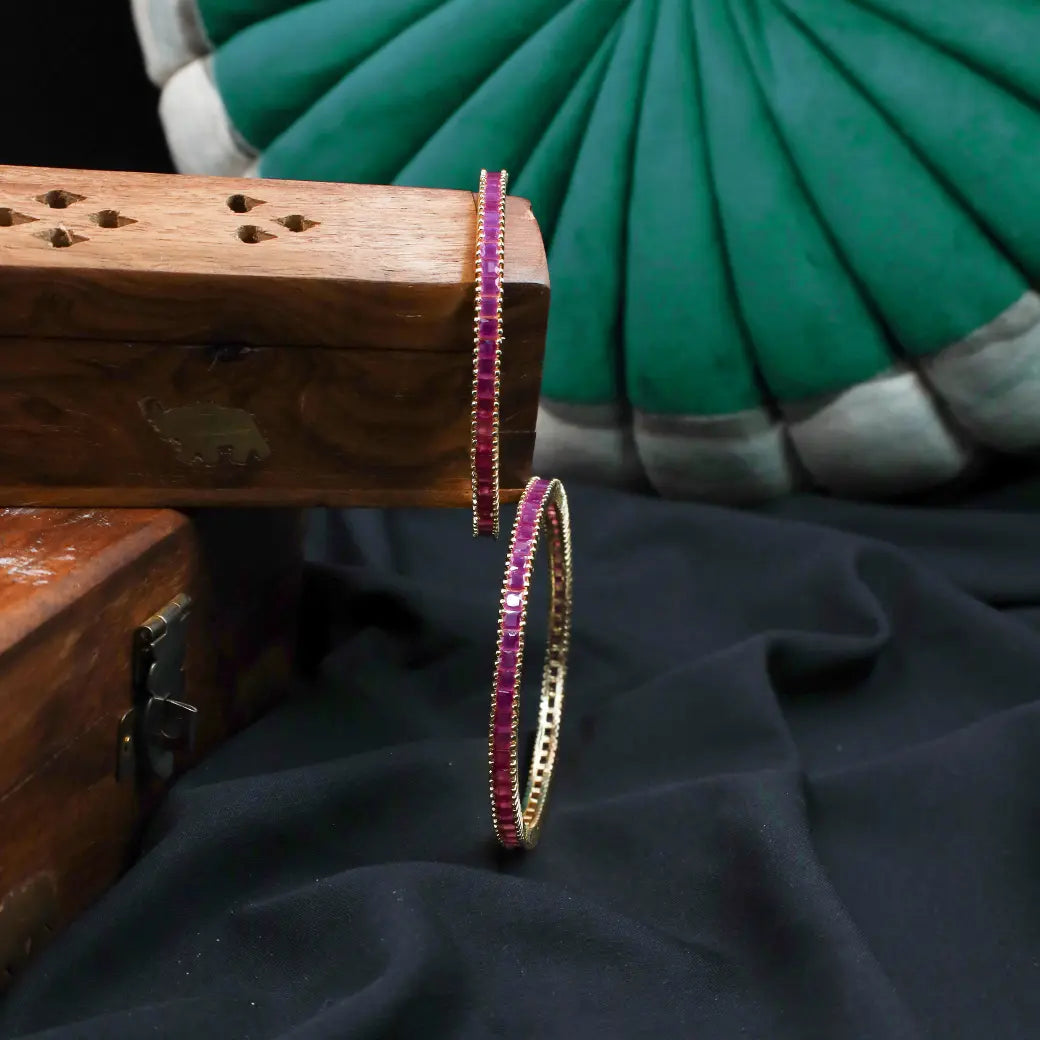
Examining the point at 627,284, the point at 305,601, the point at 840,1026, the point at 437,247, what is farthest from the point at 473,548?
the point at 840,1026

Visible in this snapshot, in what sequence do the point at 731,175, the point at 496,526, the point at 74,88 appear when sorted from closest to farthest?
the point at 496,526, the point at 731,175, the point at 74,88

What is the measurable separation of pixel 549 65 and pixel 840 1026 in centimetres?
87

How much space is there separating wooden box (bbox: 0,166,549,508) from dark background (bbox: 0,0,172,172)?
72cm

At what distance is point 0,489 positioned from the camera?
795 millimetres

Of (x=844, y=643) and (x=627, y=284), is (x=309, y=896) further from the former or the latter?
(x=627, y=284)

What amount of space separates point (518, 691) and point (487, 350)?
8.5 inches

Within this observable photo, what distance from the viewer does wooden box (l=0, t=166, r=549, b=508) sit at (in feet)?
2.44

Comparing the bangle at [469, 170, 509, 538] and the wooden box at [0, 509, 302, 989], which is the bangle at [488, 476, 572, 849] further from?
the wooden box at [0, 509, 302, 989]

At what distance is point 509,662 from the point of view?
727 mm

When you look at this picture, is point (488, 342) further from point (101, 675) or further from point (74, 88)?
point (74, 88)

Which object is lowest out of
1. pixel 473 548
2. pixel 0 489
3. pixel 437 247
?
pixel 473 548

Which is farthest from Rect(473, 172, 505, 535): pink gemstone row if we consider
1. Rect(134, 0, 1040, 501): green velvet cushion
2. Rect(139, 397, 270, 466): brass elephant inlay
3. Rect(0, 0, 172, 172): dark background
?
Rect(0, 0, 172, 172): dark background

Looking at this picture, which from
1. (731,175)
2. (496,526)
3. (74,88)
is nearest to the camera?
(496,526)

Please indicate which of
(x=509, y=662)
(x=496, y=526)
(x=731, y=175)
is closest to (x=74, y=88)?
(x=731, y=175)
